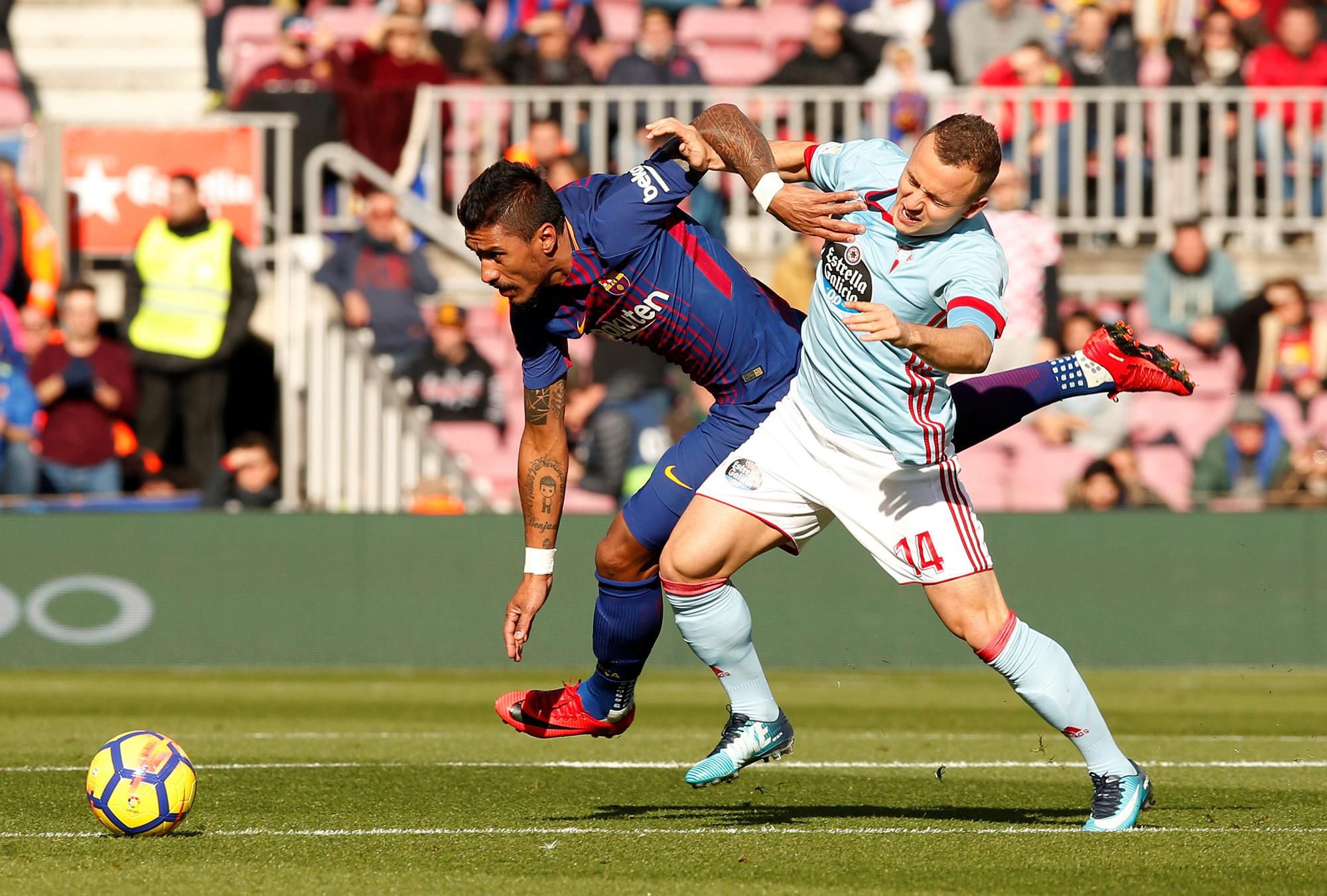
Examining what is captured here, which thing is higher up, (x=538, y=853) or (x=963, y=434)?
(x=963, y=434)

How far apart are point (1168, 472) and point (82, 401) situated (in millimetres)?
8079

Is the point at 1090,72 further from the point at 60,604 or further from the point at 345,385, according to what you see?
the point at 60,604

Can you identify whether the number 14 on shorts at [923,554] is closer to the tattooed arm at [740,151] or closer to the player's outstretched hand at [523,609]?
the tattooed arm at [740,151]

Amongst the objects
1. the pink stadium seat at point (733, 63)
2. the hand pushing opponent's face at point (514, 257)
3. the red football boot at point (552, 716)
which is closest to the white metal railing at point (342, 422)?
the pink stadium seat at point (733, 63)

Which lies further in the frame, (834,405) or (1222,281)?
(1222,281)

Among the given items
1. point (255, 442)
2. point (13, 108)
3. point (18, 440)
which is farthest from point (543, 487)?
point (13, 108)

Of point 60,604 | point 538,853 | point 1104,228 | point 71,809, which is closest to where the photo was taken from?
point 538,853

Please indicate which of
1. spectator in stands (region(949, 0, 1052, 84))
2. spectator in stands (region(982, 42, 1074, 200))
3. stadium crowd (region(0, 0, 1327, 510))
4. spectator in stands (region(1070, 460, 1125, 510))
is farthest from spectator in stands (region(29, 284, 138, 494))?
spectator in stands (region(949, 0, 1052, 84))

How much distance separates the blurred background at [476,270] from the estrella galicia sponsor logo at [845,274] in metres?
7.28

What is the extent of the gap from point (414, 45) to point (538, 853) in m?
11.6

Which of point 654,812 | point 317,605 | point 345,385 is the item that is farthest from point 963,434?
point 345,385

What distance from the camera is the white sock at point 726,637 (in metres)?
6.45

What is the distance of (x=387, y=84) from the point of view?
52.4 ft

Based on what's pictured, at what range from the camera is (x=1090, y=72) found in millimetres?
16234
